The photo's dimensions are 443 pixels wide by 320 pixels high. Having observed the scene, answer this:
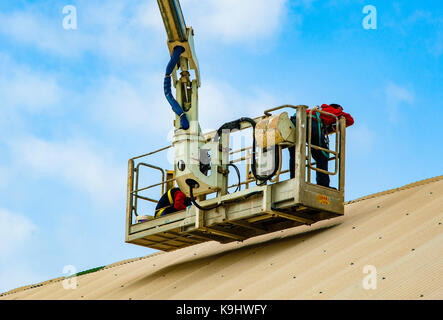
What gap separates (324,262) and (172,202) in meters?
4.96

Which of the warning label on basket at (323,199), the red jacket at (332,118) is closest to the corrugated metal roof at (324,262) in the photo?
the warning label on basket at (323,199)

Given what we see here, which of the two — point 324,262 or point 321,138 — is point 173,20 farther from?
point 324,262

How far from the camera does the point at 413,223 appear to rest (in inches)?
582

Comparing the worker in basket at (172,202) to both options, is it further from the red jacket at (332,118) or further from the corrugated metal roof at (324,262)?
the red jacket at (332,118)

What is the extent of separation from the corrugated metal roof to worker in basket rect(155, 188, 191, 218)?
1.27 m

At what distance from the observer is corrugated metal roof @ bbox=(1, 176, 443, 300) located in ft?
40.4

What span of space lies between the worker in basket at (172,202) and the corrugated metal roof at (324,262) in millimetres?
1271

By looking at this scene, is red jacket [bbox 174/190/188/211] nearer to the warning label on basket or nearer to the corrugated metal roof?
the corrugated metal roof

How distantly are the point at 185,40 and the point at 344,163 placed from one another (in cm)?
423

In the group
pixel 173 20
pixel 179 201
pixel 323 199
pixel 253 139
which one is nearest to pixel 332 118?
pixel 253 139

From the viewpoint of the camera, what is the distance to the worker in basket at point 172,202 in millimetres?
18359
